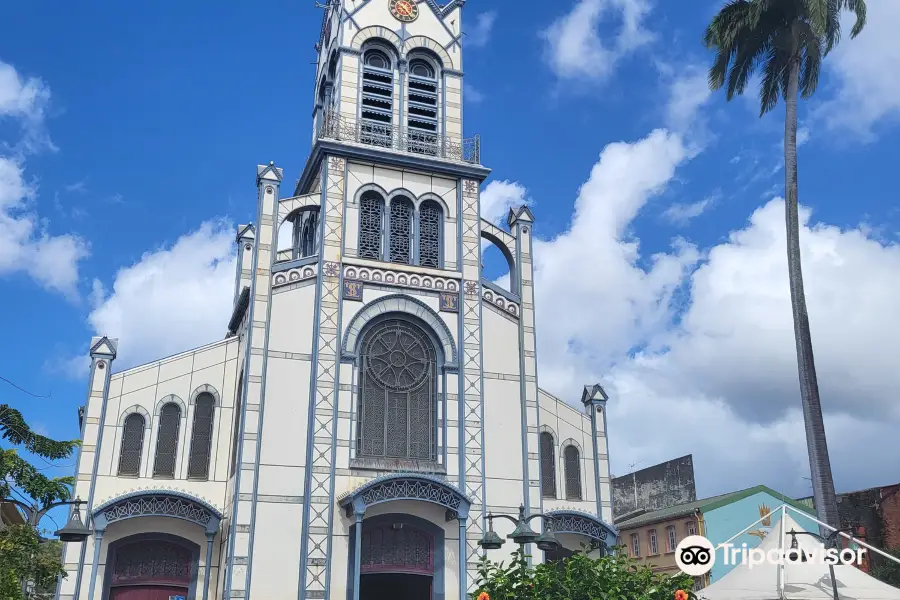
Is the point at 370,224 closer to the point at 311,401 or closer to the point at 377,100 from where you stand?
the point at 377,100

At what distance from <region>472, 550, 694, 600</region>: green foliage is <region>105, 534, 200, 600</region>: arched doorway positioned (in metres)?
12.9

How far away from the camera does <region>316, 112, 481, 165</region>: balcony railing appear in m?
30.1

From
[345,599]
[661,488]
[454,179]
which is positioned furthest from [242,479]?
[661,488]

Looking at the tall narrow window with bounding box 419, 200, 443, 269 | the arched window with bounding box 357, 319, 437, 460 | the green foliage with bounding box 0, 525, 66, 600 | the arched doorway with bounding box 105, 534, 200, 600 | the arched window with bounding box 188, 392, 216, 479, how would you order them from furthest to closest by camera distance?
the tall narrow window with bounding box 419, 200, 443, 269 < the arched window with bounding box 357, 319, 437, 460 < the arched window with bounding box 188, 392, 216, 479 < the arched doorway with bounding box 105, 534, 200, 600 < the green foliage with bounding box 0, 525, 66, 600

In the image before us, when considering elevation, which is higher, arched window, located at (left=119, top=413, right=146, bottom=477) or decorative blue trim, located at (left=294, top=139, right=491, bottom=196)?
decorative blue trim, located at (left=294, top=139, right=491, bottom=196)

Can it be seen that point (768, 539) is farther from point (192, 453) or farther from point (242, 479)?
point (192, 453)

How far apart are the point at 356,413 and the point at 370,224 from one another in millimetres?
6421

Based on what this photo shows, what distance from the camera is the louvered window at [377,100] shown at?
30469 mm

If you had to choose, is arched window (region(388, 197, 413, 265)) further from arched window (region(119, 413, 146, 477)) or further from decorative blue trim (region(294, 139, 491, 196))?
arched window (region(119, 413, 146, 477))

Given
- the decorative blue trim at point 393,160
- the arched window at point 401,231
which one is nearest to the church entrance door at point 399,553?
the arched window at point 401,231

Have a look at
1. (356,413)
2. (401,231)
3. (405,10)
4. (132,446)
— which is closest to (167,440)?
(132,446)

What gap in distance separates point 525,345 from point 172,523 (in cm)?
1208

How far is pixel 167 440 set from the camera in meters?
26.4

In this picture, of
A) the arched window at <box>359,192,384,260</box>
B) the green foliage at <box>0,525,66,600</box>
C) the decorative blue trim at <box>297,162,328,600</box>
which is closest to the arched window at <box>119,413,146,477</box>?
the decorative blue trim at <box>297,162,328,600</box>
